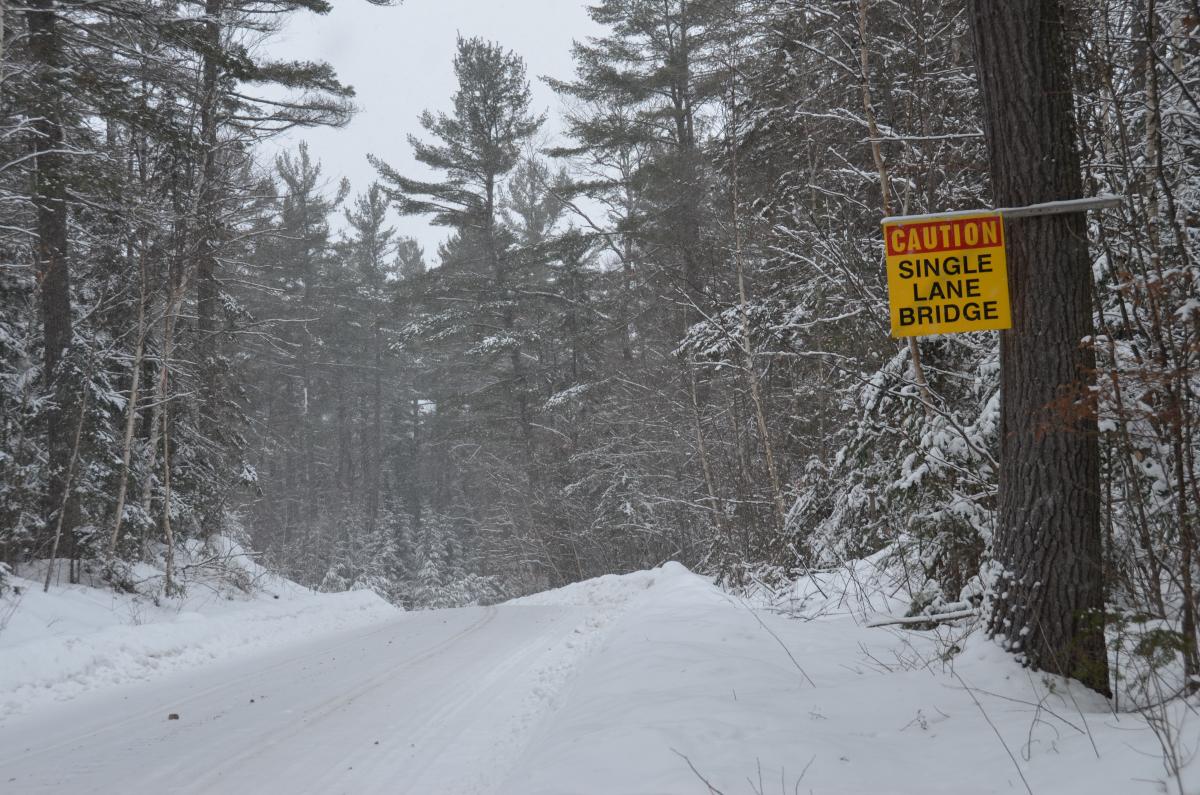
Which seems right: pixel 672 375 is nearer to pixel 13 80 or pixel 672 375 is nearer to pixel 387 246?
pixel 13 80

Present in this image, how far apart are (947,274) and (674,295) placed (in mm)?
11820

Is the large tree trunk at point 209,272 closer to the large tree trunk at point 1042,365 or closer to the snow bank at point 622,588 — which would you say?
the snow bank at point 622,588

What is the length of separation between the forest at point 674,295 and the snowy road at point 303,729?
327cm

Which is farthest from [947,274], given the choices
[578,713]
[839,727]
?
[578,713]

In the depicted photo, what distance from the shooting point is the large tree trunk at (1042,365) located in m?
3.51

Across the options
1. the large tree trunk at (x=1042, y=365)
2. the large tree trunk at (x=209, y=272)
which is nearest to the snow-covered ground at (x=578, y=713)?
the large tree trunk at (x=1042, y=365)

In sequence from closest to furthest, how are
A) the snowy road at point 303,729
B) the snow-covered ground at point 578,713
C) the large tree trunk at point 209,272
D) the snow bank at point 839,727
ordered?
the snow bank at point 839,727 → the snow-covered ground at point 578,713 → the snowy road at point 303,729 → the large tree trunk at point 209,272

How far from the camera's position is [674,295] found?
51.3 feet

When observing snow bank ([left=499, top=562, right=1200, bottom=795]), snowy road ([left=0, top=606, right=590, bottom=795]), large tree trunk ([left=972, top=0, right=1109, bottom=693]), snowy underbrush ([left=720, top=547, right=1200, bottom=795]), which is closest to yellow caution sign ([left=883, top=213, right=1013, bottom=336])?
large tree trunk ([left=972, top=0, right=1109, bottom=693])

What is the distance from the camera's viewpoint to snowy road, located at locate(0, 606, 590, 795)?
4281 millimetres

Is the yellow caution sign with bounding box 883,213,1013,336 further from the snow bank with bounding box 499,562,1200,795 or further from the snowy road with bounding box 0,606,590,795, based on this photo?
the snowy road with bounding box 0,606,590,795

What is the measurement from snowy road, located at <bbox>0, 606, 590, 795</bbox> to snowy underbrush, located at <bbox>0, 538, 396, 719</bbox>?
0.75 m

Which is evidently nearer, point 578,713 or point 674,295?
point 578,713

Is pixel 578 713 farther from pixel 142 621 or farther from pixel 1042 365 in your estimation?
pixel 142 621
